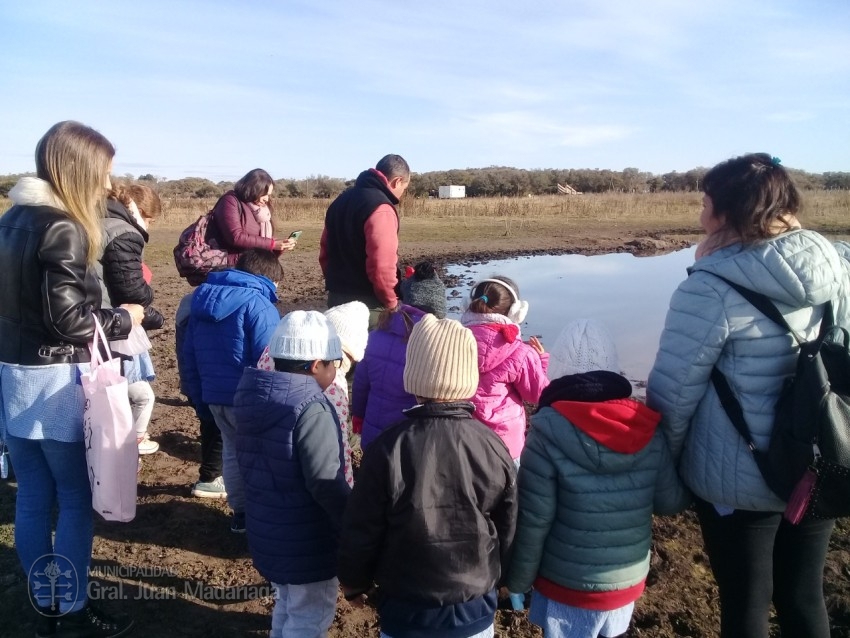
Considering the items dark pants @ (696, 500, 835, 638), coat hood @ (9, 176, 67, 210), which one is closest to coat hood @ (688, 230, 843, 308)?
dark pants @ (696, 500, 835, 638)

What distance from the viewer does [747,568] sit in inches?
88.3

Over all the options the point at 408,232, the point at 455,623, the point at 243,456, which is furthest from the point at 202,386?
the point at 408,232

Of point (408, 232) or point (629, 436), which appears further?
point (408, 232)

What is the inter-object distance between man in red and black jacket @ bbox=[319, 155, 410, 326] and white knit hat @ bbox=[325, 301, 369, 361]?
895 mm

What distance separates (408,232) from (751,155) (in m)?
21.9

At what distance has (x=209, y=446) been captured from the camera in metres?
4.32

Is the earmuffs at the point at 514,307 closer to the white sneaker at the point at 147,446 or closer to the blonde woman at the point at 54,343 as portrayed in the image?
the blonde woman at the point at 54,343

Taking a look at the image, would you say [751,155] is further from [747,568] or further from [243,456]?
[243,456]

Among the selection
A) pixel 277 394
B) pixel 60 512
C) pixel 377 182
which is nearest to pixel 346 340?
pixel 277 394

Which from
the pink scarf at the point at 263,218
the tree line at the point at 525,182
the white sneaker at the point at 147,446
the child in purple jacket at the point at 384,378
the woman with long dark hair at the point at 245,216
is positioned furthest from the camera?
the tree line at the point at 525,182

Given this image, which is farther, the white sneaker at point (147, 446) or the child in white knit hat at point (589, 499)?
the white sneaker at point (147, 446)

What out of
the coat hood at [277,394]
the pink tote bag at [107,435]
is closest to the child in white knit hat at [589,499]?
the coat hood at [277,394]

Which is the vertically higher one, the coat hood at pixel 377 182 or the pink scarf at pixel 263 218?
the coat hood at pixel 377 182

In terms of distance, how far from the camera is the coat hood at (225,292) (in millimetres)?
3604
